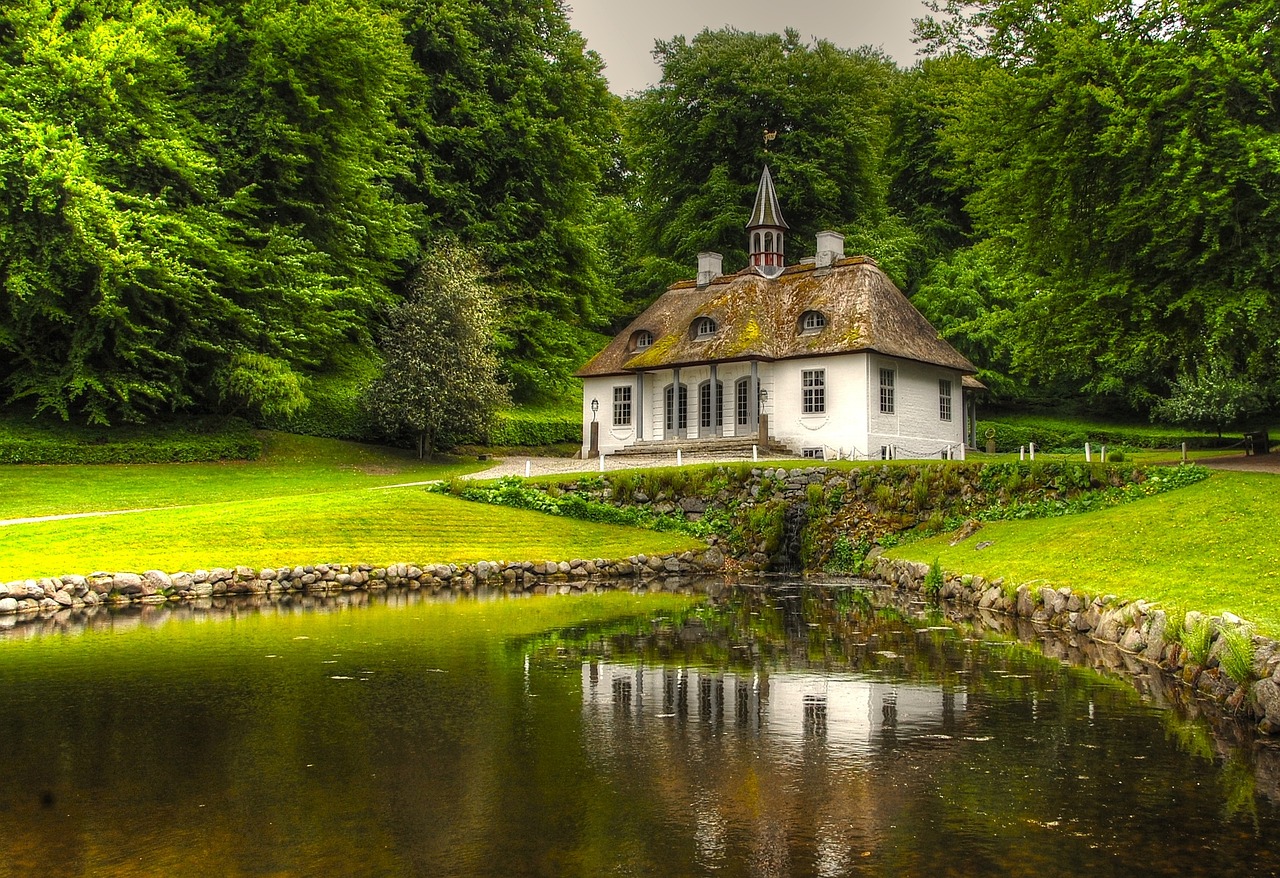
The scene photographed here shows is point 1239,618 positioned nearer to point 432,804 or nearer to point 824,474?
point 432,804

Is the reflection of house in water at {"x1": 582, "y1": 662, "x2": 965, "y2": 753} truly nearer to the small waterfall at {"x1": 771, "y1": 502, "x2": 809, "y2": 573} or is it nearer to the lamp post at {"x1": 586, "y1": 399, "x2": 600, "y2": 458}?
the small waterfall at {"x1": 771, "y1": 502, "x2": 809, "y2": 573}

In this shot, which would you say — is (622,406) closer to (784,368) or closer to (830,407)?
(784,368)

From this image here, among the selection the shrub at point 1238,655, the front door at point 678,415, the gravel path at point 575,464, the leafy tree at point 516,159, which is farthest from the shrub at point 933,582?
the leafy tree at point 516,159

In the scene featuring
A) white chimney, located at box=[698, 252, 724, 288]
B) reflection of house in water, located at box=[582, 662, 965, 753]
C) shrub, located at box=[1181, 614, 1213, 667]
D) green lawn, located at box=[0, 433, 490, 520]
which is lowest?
reflection of house in water, located at box=[582, 662, 965, 753]

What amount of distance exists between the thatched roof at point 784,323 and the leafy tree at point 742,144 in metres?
Result: 11.8

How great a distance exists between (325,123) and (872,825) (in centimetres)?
3953

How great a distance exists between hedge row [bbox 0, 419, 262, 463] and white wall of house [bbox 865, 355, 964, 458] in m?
21.4

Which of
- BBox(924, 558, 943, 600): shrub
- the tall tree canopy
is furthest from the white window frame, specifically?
BBox(924, 558, 943, 600): shrub

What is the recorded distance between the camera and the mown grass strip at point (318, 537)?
2192cm

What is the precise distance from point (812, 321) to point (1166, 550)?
73.6ft

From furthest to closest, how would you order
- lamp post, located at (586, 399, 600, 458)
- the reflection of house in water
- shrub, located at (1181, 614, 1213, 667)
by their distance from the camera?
1. lamp post, located at (586, 399, 600, 458)
2. shrub, located at (1181, 614, 1213, 667)
3. the reflection of house in water

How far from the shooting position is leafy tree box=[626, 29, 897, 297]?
5406cm

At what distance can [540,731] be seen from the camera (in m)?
10.0

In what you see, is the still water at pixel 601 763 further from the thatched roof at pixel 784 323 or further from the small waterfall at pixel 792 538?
the thatched roof at pixel 784 323
